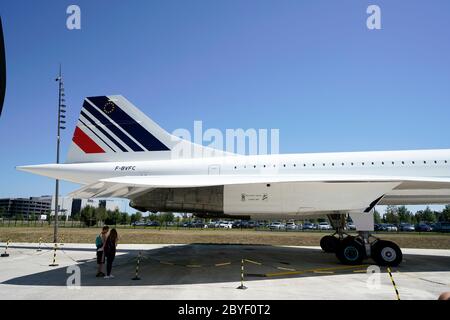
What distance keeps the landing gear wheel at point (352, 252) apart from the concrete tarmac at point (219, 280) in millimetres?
295

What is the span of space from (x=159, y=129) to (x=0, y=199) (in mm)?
198327

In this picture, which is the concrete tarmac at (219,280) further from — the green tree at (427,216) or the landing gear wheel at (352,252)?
the green tree at (427,216)

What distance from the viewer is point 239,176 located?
37.3 ft

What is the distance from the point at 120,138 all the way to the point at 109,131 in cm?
64

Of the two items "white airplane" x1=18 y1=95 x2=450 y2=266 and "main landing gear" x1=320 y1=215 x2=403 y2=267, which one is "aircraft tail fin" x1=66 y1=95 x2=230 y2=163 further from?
"main landing gear" x1=320 y1=215 x2=403 y2=267

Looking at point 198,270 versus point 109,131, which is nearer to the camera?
point 198,270

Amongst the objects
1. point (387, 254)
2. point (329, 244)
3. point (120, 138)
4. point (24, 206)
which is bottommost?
point (24, 206)

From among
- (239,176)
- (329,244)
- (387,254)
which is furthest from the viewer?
(329,244)

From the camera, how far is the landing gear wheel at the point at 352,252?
10430 mm

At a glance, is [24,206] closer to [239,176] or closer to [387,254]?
[239,176]

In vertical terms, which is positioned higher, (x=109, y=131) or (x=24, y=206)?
(x=109, y=131)

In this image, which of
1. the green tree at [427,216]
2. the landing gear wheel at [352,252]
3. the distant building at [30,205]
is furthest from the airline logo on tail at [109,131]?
the distant building at [30,205]

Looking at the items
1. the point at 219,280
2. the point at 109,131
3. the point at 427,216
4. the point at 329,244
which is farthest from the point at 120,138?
the point at 427,216
